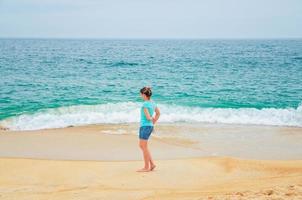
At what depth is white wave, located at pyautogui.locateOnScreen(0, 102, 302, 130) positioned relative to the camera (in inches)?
576

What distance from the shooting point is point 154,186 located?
6.50 metres

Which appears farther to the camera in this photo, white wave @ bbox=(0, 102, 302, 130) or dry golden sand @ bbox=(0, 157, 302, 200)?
white wave @ bbox=(0, 102, 302, 130)

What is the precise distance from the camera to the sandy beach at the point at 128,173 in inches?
234

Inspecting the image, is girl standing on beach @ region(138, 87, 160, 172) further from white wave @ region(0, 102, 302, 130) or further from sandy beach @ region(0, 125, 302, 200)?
white wave @ region(0, 102, 302, 130)

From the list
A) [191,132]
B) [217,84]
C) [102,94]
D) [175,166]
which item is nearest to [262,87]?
[217,84]

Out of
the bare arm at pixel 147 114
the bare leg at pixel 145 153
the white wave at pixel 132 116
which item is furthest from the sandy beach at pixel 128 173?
the white wave at pixel 132 116

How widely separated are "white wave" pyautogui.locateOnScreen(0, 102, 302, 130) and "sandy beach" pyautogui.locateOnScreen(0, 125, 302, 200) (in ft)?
12.9

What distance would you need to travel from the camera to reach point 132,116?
15398 millimetres

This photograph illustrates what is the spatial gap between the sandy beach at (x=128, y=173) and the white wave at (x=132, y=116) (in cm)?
392

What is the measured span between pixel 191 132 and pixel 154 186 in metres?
6.07

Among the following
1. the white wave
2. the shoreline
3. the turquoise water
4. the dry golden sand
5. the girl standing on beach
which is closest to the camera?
the dry golden sand

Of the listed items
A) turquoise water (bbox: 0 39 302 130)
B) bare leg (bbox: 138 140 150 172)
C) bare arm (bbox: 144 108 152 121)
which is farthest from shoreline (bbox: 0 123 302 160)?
bare arm (bbox: 144 108 152 121)

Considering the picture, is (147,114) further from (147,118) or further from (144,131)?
(144,131)

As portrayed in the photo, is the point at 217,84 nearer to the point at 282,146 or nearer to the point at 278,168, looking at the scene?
the point at 282,146
